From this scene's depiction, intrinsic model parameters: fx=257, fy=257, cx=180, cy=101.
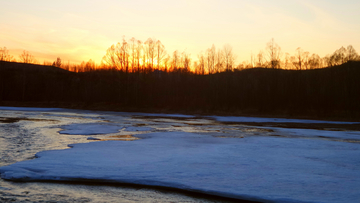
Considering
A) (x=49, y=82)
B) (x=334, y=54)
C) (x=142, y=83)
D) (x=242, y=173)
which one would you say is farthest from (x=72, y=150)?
(x=49, y=82)

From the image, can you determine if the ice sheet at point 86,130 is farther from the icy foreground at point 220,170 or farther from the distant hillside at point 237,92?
the distant hillside at point 237,92

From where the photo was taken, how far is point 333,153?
374 inches

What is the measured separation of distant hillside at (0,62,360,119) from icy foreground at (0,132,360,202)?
31.5 metres

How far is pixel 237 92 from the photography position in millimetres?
53438

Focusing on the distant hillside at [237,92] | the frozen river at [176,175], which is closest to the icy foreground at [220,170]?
the frozen river at [176,175]

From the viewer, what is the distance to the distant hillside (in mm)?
44812

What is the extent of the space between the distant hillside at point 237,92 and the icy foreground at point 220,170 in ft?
103

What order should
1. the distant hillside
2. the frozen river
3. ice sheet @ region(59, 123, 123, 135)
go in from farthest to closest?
the distant hillside
ice sheet @ region(59, 123, 123, 135)
the frozen river

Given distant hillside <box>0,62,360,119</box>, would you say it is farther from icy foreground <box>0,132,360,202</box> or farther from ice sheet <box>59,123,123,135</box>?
icy foreground <box>0,132,360,202</box>

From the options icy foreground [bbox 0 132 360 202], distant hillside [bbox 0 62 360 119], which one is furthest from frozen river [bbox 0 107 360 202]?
distant hillside [bbox 0 62 360 119]

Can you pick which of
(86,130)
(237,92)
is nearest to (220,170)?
(86,130)

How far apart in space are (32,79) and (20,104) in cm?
2820

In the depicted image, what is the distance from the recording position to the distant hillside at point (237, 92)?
44.8m

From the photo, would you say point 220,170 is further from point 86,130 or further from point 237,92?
point 237,92
